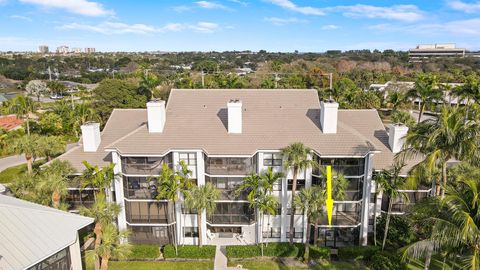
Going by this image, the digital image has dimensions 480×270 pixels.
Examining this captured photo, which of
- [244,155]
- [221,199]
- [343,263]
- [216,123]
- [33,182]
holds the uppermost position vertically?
[216,123]

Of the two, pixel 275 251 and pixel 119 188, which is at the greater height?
pixel 119 188

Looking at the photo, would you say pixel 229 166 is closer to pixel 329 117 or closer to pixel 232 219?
pixel 232 219

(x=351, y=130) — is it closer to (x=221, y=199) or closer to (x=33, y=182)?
(x=221, y=199)

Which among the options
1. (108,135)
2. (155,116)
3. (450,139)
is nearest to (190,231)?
(155,116)

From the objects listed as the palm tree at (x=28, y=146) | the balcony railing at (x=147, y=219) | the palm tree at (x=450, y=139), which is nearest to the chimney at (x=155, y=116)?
the balcony railing at (x=147, y=219)

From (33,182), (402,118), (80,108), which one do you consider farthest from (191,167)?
(80,108)

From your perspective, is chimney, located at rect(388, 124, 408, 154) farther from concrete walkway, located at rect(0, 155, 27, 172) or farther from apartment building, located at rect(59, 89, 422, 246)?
concrete walkway, located at rect(0, 155, 27, 172)

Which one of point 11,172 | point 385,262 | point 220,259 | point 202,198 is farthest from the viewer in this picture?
point 11,172
